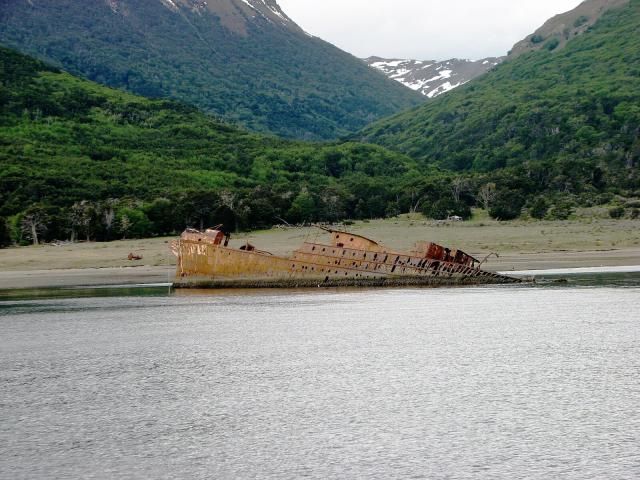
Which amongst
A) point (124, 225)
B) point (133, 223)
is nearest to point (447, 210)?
point (133, 223)

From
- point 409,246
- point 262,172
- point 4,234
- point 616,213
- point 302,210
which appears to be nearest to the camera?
point 409,246

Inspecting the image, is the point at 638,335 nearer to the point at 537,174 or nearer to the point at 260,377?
the point at 260,377

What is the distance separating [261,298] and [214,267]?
7.62m

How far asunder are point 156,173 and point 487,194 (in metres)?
54.3

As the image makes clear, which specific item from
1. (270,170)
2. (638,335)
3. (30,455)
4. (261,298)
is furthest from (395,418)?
(270,170)

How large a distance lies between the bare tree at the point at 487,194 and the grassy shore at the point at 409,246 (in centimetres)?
1215

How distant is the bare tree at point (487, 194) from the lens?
331ft

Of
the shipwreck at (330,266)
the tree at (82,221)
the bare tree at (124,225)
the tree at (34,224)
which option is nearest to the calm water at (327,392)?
the shipwreck at (330,266)

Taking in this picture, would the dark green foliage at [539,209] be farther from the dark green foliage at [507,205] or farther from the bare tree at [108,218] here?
the bare tree at [108,218]

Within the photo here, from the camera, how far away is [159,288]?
5450 centimetres

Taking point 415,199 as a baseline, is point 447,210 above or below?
below

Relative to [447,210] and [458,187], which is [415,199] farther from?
[447,210]

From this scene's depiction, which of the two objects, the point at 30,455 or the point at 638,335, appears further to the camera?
the point at 638,335

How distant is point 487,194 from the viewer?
103 meters
